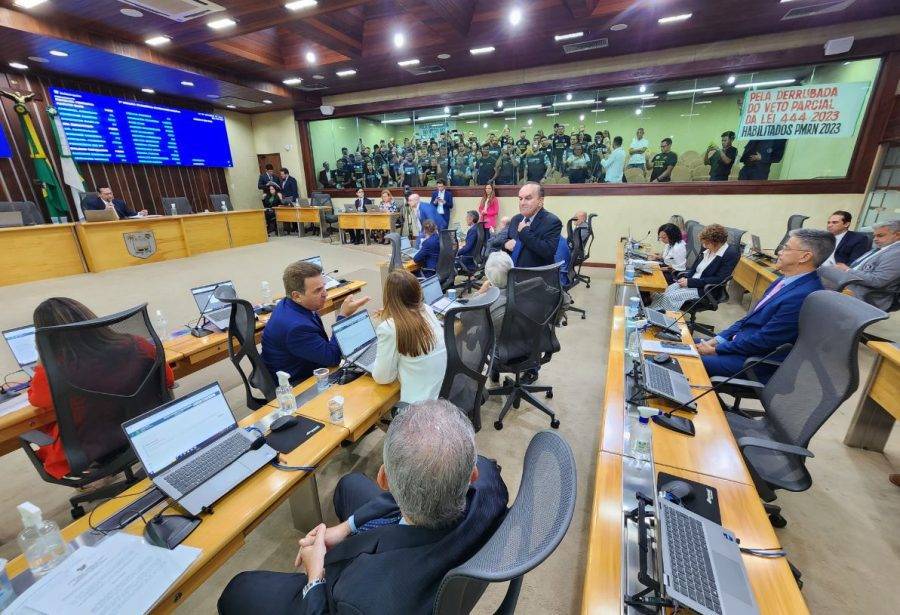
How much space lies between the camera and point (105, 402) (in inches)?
65.4

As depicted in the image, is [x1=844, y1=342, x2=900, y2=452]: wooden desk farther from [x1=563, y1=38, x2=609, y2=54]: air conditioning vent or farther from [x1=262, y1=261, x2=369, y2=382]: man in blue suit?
[x1=563, y1=38, x2=609, y2=54]: air conditioning vent

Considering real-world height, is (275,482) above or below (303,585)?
above

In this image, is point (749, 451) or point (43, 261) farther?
point (43, 261)

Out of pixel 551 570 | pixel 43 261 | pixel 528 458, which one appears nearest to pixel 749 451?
pixel 551 570

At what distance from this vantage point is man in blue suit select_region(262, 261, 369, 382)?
6.77 ft

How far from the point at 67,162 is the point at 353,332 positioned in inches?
360

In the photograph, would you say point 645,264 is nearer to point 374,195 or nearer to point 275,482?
point 275,482

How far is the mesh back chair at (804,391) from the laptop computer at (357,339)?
1868mm

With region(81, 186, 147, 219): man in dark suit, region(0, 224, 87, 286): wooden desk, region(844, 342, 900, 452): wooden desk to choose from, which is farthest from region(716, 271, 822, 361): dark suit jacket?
region(81, 186, 147, 219): man in dark suit

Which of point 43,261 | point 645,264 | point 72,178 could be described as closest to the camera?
point 645,264

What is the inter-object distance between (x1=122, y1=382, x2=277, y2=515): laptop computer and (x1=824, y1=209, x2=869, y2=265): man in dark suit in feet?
19.1

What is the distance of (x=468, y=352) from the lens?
6.75ft

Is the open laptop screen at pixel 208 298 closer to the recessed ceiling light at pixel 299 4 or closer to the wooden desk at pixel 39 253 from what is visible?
the recessed ceiling light at pixel 299 4

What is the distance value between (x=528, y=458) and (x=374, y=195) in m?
9.73
